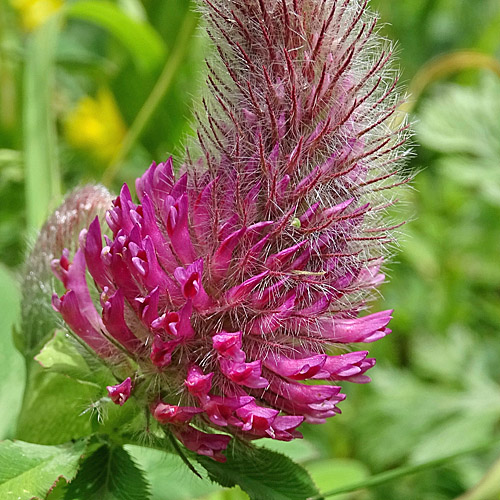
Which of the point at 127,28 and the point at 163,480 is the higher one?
the point at 127,28

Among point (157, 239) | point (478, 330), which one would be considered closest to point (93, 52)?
point (478, 330)

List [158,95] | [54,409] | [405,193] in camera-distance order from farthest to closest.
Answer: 1. [158,95]
2. [405,193]
3. [54,409]

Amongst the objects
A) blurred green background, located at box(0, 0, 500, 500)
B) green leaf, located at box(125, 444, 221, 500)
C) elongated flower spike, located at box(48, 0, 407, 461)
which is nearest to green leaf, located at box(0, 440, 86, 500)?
elongated flower spike, located at box(48, 0, 407, 461)

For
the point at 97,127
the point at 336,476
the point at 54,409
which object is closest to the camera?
the point at 54,409

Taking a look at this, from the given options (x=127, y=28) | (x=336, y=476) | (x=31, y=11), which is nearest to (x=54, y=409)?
(x=336, y=476)

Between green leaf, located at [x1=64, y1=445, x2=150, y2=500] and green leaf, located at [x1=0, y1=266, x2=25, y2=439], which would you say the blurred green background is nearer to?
green leaf, located at [x1=0, y1=266, x2=25, y2=439]

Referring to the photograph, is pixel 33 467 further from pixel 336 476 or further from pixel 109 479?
pixel 336 476
